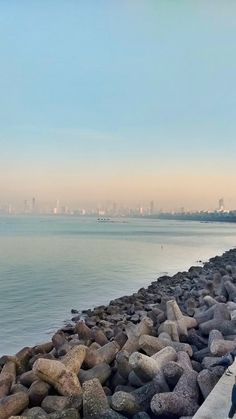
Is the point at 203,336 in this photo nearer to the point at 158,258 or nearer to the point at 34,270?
the point at 34,270

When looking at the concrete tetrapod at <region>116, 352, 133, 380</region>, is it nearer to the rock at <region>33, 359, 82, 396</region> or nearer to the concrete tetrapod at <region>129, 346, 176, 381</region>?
the concrete tetrapod at <region>129, 346, 176, 381</region>

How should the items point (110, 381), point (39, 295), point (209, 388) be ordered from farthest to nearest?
point (39, 295) → point (110, 381) → point (209, 388)

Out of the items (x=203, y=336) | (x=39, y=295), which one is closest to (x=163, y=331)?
(x=203, y=336)

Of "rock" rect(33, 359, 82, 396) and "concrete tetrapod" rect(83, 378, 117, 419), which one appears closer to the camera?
"concrete tetrapod" rect(83, 378, 117, 419)

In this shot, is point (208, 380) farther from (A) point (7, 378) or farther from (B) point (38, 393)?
(A) point (7, 378)

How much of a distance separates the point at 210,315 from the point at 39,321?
658cm

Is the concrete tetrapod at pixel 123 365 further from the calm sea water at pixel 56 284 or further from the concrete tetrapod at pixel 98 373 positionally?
the calm sea water at pixel 56 284

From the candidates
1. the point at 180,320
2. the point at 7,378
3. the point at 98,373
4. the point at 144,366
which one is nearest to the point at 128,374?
the point at 98,373

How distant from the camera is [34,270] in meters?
23.5

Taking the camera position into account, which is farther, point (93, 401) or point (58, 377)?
point (58, 377)

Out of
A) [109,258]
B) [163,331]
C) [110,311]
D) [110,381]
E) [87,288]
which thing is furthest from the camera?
[109,258]

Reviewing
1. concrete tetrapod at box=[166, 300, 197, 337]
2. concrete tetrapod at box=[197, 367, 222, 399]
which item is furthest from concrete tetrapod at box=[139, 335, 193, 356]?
concrete tetrapod at box=[197, 367, 222, 399]

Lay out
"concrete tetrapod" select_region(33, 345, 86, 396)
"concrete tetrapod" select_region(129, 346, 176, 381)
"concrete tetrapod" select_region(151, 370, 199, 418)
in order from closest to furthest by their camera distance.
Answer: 1. "concrete tetrapod" select_region(151, 370, 199, 418)
2. "concrete tetrapod" select_region(33, 345, 86, 396)
3. "concrete tetrapod" select_region(129, 346, 176, 381)

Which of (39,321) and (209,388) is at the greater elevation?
(209,388)
